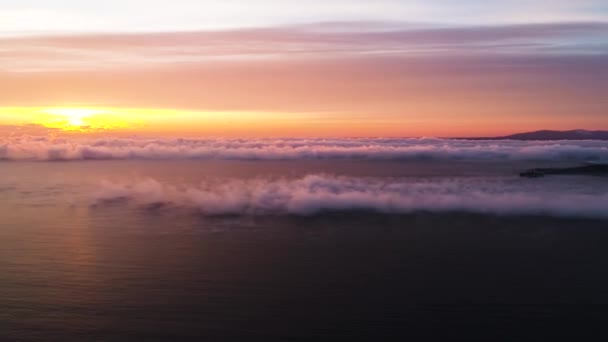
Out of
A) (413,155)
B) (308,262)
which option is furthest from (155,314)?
(413,155)

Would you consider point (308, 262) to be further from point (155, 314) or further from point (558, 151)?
point (558, 151)

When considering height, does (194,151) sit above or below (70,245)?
above

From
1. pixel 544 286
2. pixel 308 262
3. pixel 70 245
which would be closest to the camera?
pixel 544 286

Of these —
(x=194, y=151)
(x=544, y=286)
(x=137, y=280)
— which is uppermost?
(x=194, y=151)

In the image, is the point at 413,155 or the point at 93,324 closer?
the point at 93,324

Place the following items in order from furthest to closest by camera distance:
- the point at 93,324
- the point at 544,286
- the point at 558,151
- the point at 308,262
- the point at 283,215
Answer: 1. the point at 558,151
2. the point at 283,215
3. the point at 308,262
4. the point at 544,286
5. the point at 93,324

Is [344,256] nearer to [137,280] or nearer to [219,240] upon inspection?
[219,240]
